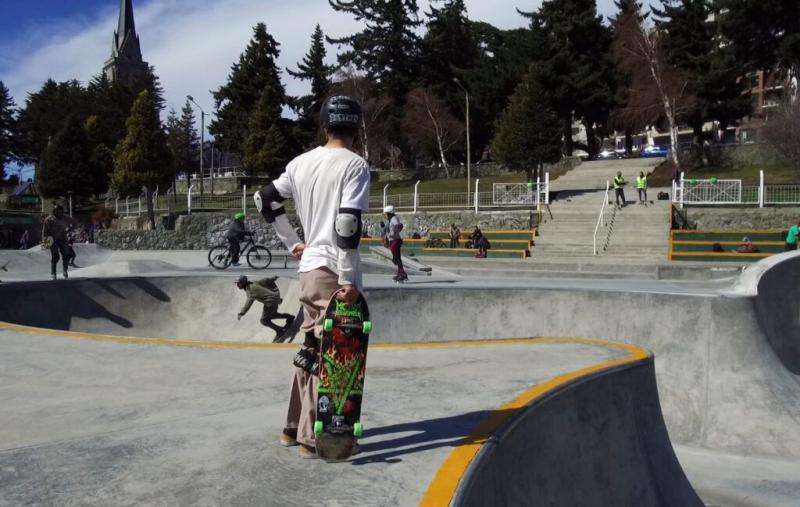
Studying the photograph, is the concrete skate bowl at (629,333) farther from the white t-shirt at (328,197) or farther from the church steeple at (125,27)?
the church steeple at (125,27)

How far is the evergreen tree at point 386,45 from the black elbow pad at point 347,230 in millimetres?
53163

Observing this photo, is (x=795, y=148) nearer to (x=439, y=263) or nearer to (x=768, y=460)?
(x=439, y=263)

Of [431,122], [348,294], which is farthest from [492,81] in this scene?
[348,294]

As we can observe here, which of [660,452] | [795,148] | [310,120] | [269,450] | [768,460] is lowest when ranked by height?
[768,460]

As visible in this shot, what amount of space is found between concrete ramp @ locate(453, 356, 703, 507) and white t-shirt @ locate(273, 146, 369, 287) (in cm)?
117

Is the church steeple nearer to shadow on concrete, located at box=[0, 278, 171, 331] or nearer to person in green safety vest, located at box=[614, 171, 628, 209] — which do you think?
person in green safety vest, located at box=[614, 171, 628, 209]

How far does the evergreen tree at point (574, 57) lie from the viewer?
4572cm

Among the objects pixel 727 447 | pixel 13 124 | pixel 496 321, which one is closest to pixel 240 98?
pixel 13 124

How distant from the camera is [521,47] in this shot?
49.0 m

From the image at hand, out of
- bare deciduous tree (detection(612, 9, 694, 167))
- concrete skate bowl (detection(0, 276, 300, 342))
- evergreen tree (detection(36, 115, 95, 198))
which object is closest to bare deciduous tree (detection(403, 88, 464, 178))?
bare deciduous tree (detection(612, 9, 694, 167))

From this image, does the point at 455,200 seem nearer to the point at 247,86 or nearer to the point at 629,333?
the point at 629,333

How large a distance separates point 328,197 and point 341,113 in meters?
0.47

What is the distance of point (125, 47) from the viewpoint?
125812 millimetres

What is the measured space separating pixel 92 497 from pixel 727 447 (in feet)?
27.5
